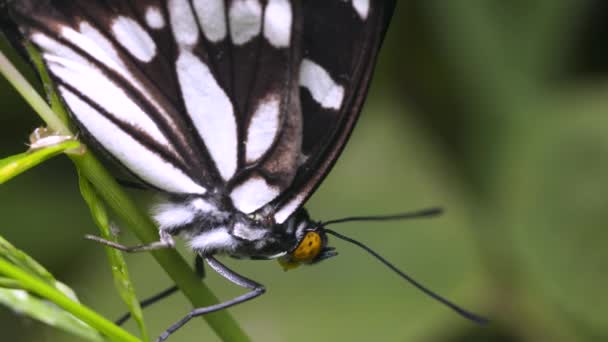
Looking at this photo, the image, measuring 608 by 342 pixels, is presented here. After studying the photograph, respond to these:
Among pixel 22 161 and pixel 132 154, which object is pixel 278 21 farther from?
pixel 22 161

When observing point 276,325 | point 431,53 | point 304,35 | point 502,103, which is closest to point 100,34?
point 304,35

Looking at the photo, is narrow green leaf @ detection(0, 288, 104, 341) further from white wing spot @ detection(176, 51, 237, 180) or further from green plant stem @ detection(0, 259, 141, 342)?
white wing spot @ detection(176, 51, 237, 180)

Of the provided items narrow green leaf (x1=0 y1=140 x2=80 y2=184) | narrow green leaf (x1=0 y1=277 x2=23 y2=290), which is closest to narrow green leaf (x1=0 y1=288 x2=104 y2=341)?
narrow green leaf (x1=0 y1=277 x2=23 y2=290)

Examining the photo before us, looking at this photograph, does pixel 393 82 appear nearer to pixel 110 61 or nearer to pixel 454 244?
pixel 454 244

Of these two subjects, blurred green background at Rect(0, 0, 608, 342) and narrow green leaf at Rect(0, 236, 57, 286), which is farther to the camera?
blurred green background at Rect(0, 0, 608, 342)

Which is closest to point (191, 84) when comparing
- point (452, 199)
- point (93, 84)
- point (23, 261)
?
point (93, 84)

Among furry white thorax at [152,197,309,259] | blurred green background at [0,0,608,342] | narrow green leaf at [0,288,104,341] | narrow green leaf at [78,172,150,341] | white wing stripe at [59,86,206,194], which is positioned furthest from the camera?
blurred green background at [0,0,608,342]

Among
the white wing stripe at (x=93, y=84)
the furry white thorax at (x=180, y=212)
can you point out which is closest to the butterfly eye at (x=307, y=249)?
the furry white thorax at (x=180, y=212)
